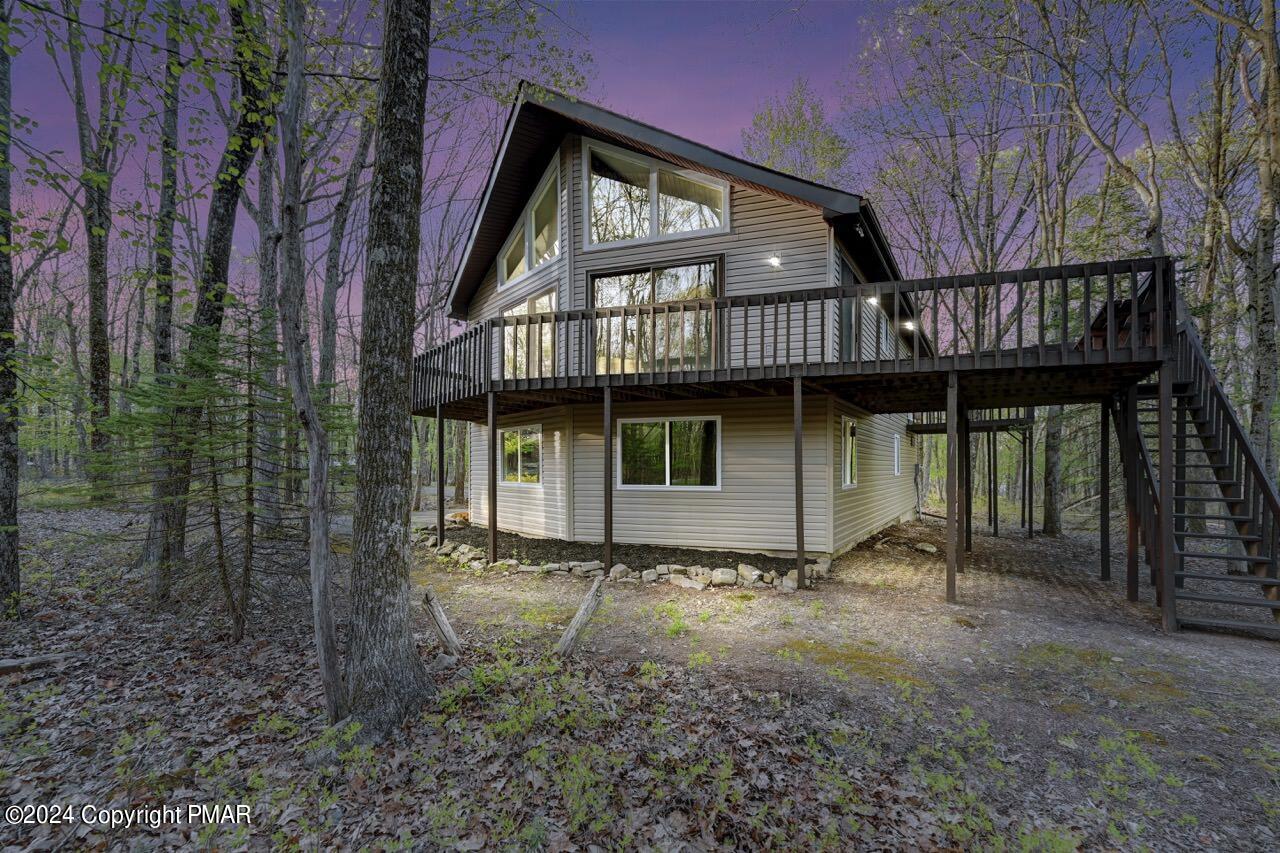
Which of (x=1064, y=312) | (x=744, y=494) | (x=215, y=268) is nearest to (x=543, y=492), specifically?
(x=744, y=494)

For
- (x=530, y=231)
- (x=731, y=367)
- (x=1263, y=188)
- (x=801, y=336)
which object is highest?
(x=530, y=231)

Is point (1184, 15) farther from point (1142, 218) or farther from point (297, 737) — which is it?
point (297, 737)

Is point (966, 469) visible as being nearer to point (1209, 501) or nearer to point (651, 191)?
point (1209, 501)

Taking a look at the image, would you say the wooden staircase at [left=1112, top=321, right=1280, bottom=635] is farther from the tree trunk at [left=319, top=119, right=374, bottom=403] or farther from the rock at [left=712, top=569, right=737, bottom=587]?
the tree trunk at [left=319, top=119, right=374, bottom=403]

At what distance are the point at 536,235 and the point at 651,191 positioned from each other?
3.40 meters

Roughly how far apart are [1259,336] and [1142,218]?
295 inches

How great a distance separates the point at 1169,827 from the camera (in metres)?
2.79

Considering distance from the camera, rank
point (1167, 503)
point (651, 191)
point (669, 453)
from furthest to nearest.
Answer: point (651, 191)
point (669, 453)
point (1167, 503)

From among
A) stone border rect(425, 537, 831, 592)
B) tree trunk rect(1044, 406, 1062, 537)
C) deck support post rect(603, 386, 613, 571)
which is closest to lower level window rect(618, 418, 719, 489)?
deck support post rect(603, 386, 613, 571)

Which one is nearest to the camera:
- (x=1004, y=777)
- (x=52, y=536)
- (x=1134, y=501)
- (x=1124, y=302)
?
(x=1004, y=777)

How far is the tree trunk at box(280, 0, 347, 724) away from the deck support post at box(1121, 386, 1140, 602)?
9389mm

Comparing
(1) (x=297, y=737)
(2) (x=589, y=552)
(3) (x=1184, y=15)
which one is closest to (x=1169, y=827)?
(1) (x=297, y=737)

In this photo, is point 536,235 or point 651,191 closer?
point 651,191

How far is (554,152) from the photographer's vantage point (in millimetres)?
11375
